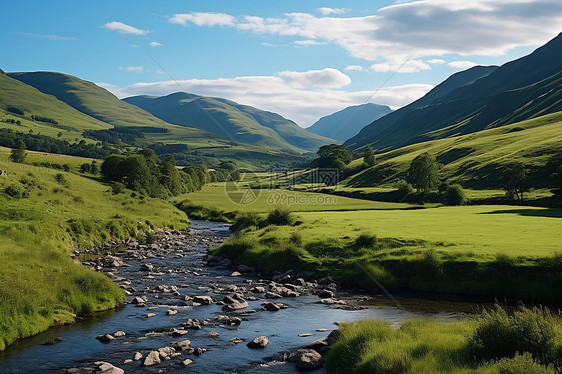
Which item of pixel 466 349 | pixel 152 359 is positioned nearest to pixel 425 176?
pixel 466 349

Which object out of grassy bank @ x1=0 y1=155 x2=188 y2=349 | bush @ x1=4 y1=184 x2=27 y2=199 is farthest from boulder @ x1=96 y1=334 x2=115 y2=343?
bush @ x1=4 y1=184 x2=27 y2=199

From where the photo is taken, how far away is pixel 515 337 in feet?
58.8

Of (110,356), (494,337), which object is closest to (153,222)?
(110,356)

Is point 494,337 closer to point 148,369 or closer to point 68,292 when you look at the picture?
point 148,369

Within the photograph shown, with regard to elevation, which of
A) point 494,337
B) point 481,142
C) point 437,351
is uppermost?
point 481,142

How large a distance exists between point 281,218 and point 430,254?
32.7 metres

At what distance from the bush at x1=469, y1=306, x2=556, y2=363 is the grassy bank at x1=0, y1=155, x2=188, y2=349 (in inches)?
1071

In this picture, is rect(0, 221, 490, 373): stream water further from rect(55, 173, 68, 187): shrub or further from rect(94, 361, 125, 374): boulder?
rect(55, 173, 68, 187): shrub

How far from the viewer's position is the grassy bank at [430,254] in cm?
3697

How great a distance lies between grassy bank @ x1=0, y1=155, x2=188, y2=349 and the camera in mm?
28266

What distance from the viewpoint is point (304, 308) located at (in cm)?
3538

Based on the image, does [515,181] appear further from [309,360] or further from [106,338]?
[106,338]

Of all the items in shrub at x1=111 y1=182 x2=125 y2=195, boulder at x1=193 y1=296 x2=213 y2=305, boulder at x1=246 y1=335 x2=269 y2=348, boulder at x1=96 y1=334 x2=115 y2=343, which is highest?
shrub at x1=111 y1=182 x2=125 y2=195

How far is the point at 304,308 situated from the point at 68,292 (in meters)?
19.7
